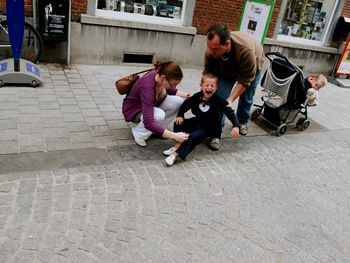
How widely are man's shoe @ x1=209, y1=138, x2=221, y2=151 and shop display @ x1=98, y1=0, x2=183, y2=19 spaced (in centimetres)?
410

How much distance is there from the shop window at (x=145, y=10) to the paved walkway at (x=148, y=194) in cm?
271

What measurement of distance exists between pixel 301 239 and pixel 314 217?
441 mm

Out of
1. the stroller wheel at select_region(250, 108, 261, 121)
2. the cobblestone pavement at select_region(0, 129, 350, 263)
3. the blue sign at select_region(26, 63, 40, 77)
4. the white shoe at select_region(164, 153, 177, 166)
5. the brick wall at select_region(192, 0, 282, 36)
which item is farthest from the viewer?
the brick wall at select_region(192, 0, 282, 36)

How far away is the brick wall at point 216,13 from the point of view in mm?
7475

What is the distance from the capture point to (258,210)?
3350 millimetres

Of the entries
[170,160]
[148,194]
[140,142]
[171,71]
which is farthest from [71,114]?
[148,194]

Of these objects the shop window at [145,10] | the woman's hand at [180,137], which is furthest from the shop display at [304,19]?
the woman's hand at [180,137]

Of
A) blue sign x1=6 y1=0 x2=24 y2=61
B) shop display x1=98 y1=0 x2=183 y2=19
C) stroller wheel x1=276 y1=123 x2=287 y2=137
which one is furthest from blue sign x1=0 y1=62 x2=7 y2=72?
stroller wheel x1=276 y1=123 x2=287 y2=137

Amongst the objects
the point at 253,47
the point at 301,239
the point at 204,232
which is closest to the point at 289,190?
the point at 301,239

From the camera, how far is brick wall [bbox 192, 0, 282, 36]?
7475 millimetres

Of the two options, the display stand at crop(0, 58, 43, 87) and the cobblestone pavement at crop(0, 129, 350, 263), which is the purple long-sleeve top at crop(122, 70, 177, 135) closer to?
the cobblestone pavement at crop(0, 129, 350, 263)

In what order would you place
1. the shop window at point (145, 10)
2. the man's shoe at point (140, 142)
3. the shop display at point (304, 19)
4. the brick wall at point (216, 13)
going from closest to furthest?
1. the man's shoe at point (140, 142)
2. the shop window at point (145, 10)
3. the brick wall at point (216, 13)
4. the shop display at point (304, 19)

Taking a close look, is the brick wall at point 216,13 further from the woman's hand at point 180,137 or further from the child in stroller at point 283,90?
the woman's hand at point 180,137

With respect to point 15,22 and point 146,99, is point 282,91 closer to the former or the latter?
point 146,99
